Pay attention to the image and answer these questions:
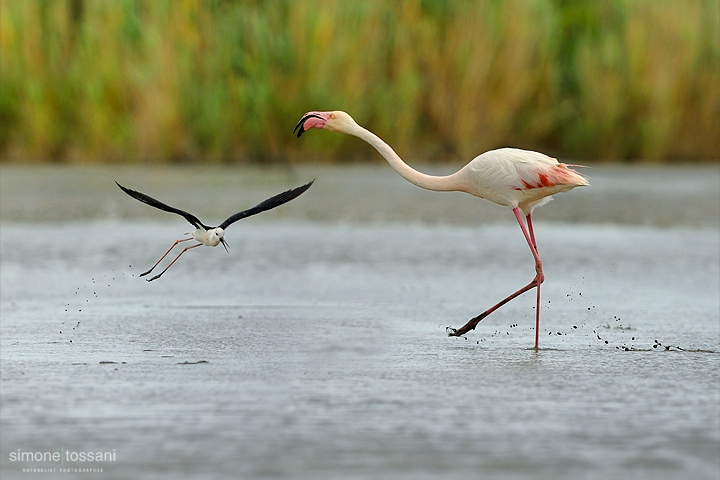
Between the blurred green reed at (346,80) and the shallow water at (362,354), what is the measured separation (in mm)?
5565

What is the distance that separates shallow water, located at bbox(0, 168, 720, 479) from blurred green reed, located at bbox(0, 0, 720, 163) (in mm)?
5565

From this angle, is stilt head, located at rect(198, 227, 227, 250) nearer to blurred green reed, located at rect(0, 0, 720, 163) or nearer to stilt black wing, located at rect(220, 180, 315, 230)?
stilt black wing, located at rect(220, 180, 315, 230)

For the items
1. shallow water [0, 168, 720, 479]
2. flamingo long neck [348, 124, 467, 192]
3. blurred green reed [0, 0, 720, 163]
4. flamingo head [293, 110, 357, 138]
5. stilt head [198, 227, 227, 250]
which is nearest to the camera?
shallow water [0, 168, 720, 479]

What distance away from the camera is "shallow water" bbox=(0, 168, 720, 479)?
12.7 ft

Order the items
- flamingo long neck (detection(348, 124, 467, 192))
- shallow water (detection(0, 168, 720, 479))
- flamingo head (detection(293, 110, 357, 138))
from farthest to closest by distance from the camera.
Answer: flamingo long neck (detection(348, 124, 467, 192))
flamingo head (detection(293, 110, 357, 138))
shallow water (detection(0, 168, 720, 479))

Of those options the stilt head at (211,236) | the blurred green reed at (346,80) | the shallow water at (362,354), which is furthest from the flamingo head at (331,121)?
the blurred green reed at (346,80)

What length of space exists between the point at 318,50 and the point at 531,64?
332cm

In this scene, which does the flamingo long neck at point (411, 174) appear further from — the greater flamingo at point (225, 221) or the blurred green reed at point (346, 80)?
the blurred green reed at point (346, 80)

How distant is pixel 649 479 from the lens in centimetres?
356

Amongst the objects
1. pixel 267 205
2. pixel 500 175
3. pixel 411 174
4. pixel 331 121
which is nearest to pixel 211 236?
pixel 267 205

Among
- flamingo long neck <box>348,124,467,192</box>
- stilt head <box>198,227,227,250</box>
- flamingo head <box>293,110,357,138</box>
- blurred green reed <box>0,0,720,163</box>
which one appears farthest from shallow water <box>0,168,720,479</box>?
blurred green reed <box>0,0,720,163</box>

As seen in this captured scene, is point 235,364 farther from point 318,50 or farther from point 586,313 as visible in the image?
point 318,50

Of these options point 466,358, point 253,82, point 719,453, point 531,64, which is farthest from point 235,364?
point 531,64

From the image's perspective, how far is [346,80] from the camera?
55.0 ft
